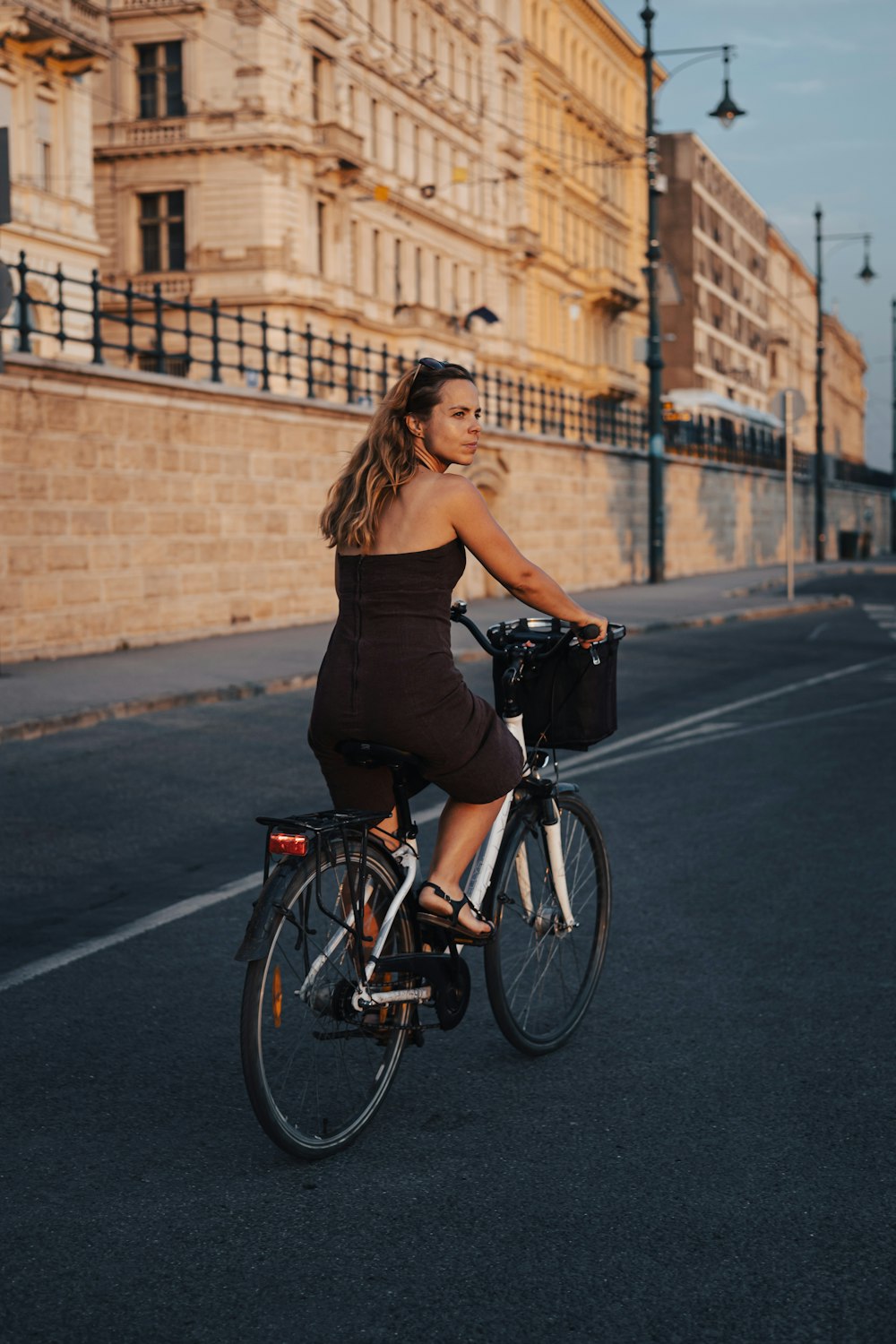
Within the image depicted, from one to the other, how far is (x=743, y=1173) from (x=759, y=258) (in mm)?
108176

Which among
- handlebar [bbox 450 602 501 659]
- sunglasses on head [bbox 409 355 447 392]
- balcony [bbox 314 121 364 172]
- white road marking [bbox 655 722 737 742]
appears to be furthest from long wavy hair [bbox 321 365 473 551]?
balcony [bbox 314 121 364 172]

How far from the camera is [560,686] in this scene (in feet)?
13.9

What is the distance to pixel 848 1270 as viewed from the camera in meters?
3.04

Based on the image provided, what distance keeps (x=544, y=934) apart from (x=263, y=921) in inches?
50.1

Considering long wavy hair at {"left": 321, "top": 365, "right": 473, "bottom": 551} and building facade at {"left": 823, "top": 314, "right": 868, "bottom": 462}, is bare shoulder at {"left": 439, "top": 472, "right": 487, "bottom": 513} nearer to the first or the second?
long wavy hair at {"left": 321, "top": 365, "right": 473, "bottom": 551}

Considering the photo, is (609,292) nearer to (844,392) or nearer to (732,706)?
(732,706)

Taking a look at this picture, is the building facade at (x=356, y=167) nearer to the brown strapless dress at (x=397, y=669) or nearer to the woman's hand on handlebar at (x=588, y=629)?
the woman's hand on handlebar at (x=588, y=629)

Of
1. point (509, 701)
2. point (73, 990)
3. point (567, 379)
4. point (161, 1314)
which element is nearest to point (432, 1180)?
point (161, 1314)

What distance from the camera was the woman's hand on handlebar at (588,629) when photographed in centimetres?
406

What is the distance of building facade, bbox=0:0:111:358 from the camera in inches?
1312

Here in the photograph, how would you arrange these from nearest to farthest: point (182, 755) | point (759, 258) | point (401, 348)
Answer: point (182, 755) < point (401, 348) < point (759, 258)

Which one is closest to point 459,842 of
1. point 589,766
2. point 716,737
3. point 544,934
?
point 544,934

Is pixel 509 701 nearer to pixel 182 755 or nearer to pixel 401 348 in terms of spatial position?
pixel 182 755

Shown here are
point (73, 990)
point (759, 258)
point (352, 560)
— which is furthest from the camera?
point (759, 258)
